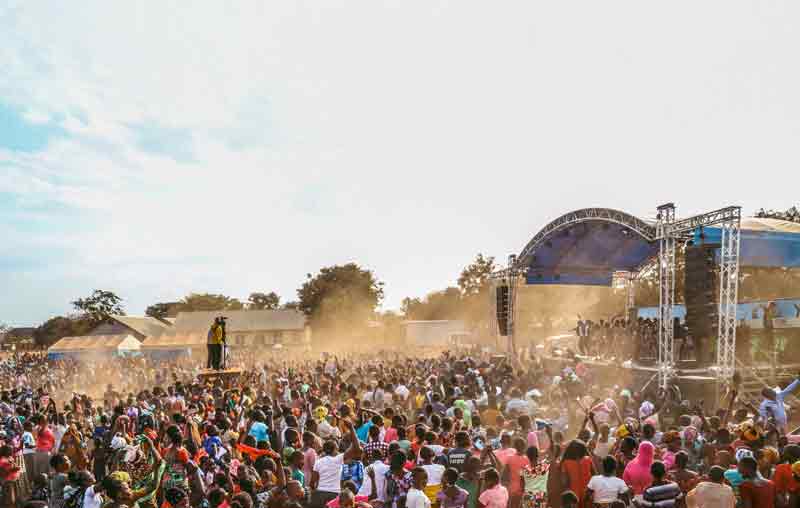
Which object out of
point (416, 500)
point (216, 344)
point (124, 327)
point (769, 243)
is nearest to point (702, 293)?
point (769, 243)

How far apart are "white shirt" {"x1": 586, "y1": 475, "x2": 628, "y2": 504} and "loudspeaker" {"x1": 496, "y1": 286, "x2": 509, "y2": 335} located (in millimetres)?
19162

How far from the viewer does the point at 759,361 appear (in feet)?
58.6

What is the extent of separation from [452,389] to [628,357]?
10762mm

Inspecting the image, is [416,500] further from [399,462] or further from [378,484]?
[378,484]

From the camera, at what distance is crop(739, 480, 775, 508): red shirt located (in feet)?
17.1

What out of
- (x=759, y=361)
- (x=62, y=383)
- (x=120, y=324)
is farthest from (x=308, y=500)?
(x=120, y=324)

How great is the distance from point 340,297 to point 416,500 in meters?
57.7

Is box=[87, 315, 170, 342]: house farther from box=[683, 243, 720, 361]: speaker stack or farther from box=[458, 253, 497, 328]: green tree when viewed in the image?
box=[683, 243, 720, 361]: speaker stack

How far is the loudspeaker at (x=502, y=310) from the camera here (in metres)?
24.4

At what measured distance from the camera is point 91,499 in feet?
17.8

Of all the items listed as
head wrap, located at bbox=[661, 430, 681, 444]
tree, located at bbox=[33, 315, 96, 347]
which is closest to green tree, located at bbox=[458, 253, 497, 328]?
tree, located at bbox=[33, 315, 96, 347]

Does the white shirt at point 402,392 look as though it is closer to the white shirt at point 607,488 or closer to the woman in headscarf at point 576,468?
the woman in headscarf at point 576,468

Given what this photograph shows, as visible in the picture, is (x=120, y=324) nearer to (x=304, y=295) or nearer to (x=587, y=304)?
(x=304, y=295)

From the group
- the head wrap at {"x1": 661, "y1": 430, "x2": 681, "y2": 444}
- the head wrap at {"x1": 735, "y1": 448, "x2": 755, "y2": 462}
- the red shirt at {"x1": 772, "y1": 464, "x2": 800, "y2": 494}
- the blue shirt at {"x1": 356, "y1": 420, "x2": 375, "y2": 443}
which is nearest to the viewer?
the red shirt at {"x1": 772, "y1": 464, "x2": 800, "y2": 494}
